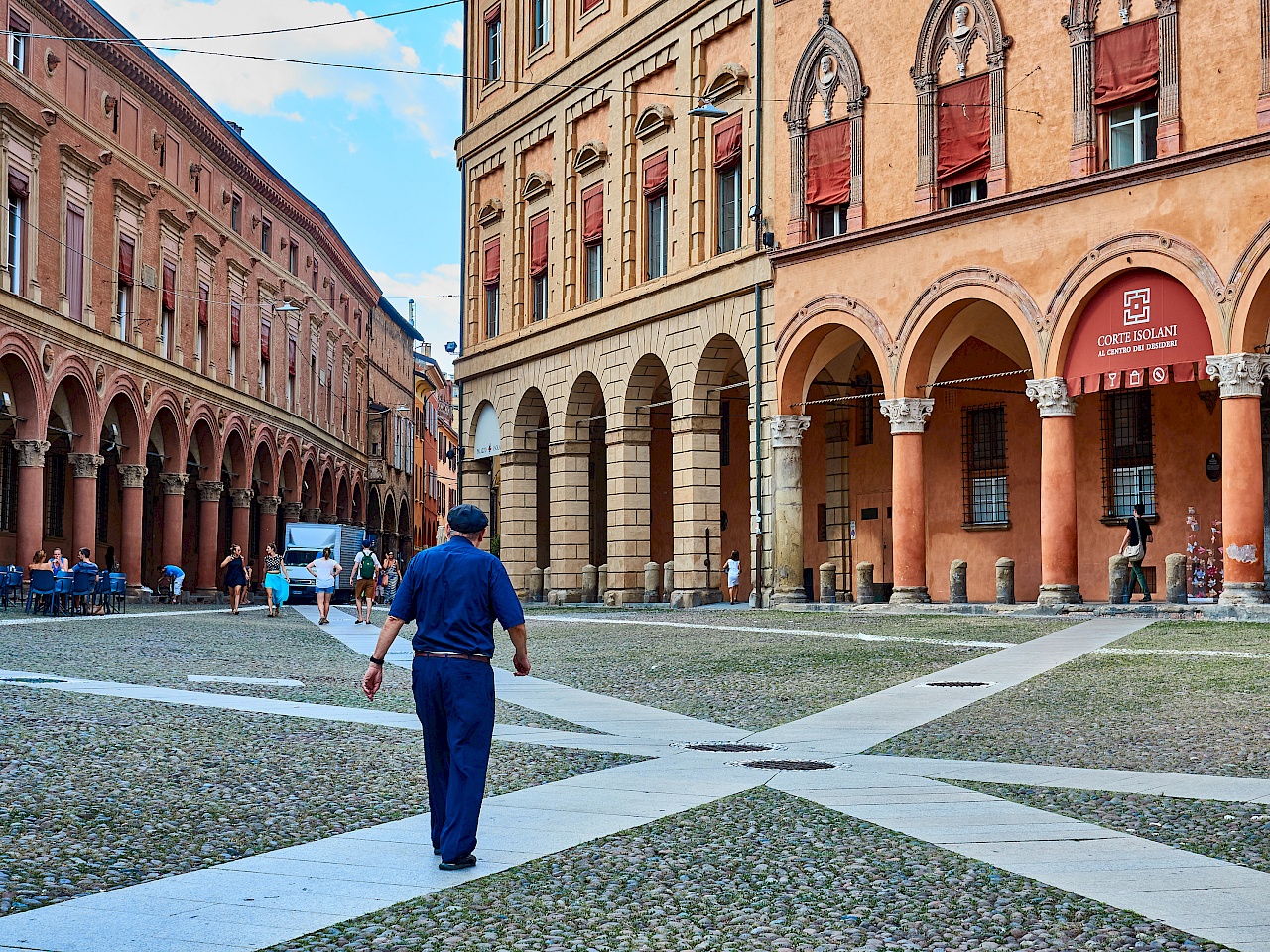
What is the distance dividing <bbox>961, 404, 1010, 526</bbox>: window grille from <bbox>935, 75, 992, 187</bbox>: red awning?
6611 mm

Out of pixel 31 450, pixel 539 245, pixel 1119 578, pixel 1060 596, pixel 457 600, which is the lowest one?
pixel 1060 596

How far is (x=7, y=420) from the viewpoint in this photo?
36.7 m

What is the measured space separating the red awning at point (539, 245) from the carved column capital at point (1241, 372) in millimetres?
21625

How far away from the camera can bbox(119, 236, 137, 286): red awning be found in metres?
40.6

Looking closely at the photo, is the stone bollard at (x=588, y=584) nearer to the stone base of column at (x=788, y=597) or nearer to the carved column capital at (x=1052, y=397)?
the stone base of column at (x=788, y=597)

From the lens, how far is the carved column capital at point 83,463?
123 feet

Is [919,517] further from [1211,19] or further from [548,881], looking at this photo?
[548,881]

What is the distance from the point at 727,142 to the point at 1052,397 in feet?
34.8

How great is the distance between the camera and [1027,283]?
25.7m

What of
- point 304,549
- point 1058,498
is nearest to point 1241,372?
point 1058,498

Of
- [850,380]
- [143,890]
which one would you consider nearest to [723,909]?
[143,890]

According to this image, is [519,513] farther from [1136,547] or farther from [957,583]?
[1136,547]

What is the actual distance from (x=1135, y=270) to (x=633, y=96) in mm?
15696

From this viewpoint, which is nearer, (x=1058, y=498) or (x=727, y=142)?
(x=1058, y=498)
